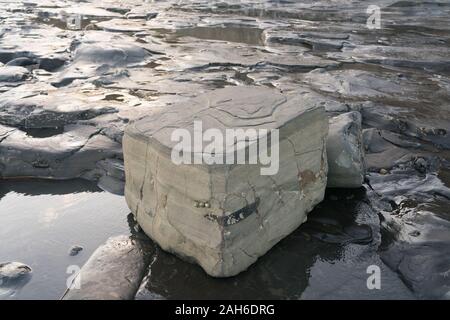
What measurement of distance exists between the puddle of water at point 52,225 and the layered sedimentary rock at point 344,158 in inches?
75.4

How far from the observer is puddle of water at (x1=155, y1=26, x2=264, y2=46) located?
11.7 meters

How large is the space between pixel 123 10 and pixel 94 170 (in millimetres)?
12895

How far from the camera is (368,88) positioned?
7.59 meters

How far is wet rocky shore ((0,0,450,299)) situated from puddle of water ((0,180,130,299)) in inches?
2.5

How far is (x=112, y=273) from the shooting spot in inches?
133

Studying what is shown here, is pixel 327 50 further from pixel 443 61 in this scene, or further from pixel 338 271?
pixel 338 271

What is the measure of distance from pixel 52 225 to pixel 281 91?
4.23 m

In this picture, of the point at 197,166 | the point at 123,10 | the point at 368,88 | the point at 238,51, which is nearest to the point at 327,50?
the point at 238,51

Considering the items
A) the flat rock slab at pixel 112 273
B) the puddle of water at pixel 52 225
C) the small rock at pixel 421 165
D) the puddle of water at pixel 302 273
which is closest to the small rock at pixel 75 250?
the puddle of water at pixel 52 225

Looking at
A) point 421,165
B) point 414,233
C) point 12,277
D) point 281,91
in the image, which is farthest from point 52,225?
point 281,91

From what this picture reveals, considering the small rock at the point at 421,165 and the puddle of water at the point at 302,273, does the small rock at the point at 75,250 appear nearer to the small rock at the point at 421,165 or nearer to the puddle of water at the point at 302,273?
the puddle of water at the point at 302,273

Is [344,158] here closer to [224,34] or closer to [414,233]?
[414,233]

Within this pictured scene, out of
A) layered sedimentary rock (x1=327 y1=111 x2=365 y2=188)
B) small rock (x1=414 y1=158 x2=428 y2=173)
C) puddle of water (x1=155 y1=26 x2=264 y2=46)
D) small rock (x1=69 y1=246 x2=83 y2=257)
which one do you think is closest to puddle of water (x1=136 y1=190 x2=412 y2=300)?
layered sedimentary rock (x1=327 y1=111 x2=365 y2=188)

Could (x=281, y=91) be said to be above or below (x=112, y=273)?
above
